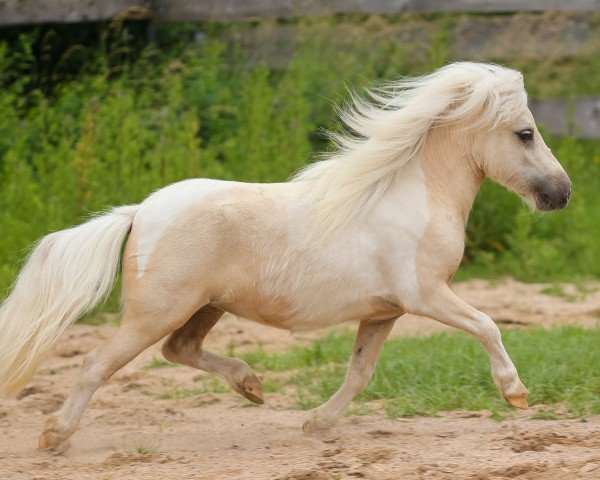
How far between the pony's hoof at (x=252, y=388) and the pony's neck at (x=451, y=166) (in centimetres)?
116

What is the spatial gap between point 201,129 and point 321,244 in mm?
5051

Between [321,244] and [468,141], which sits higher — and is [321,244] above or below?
below

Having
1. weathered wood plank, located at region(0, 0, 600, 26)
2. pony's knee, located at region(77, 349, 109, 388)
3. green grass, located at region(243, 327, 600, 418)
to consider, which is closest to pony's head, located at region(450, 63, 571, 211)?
green grass, located at region(243, 327, 600, 418)

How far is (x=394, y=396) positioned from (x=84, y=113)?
4067 mm

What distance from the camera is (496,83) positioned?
453cm

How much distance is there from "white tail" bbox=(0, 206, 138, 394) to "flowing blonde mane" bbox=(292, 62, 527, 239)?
875mm

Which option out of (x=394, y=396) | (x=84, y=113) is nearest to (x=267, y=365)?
(x=394, y=396)

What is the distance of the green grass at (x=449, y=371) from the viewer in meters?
4.97

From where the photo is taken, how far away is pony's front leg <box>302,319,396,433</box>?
15.2 ft

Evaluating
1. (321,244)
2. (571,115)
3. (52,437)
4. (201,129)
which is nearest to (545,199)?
(321,244)

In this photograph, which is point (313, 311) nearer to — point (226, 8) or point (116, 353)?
point (116, 353)

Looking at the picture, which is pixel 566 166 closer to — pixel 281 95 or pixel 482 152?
pixel 281 95

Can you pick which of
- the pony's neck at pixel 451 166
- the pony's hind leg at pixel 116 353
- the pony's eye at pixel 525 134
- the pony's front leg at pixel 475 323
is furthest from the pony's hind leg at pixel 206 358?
the pony's eye at pixel 525 134

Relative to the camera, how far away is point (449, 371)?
538 centimetres
